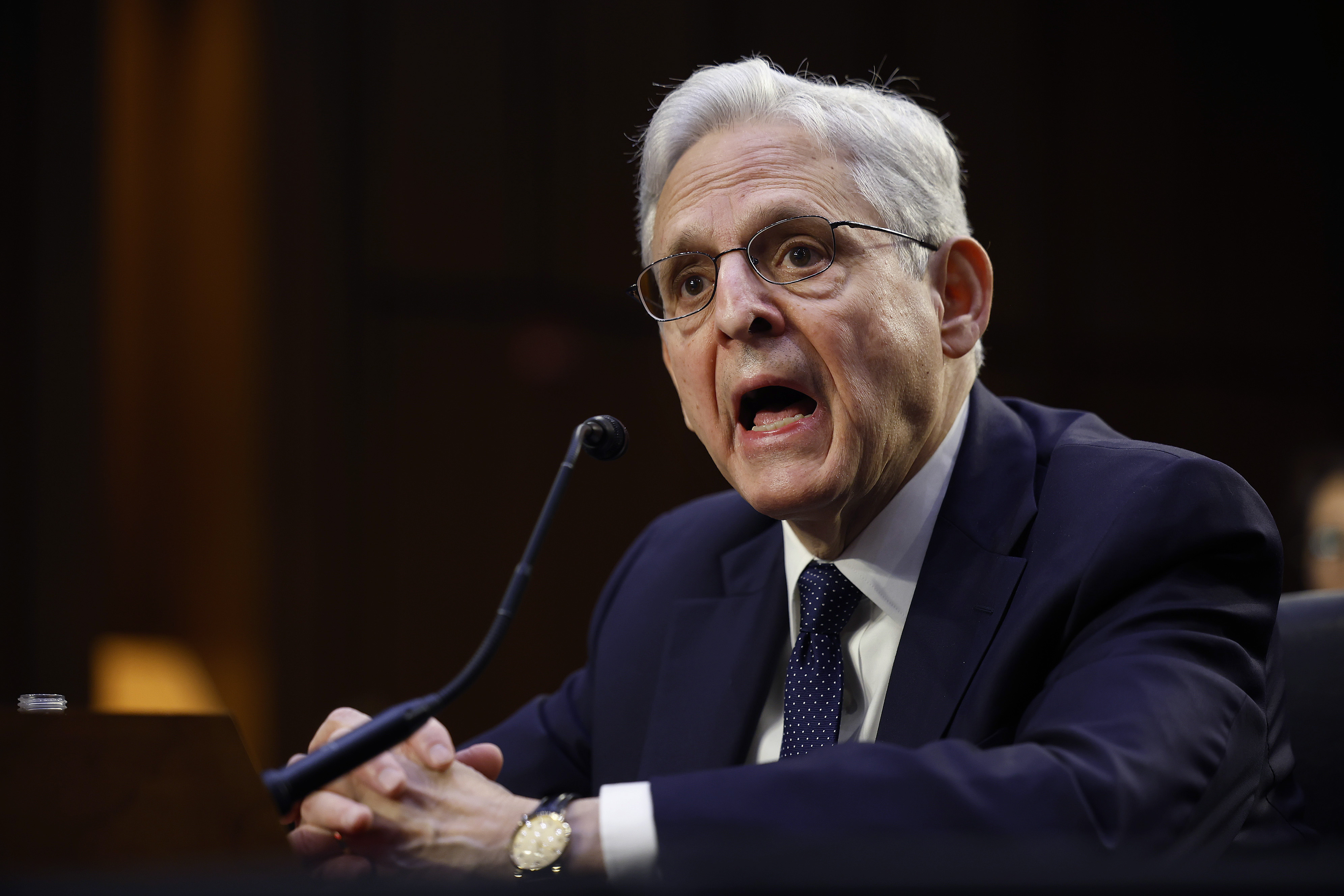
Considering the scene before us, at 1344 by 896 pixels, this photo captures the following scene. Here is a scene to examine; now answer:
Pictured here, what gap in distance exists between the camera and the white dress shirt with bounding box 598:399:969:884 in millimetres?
1307

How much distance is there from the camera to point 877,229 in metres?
1.36

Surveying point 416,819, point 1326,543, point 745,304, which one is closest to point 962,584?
point 745,304

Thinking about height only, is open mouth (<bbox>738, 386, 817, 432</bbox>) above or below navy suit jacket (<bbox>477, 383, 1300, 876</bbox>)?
above

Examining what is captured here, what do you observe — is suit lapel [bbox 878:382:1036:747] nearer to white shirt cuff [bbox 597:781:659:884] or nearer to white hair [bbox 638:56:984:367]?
white hair [bbox 638:56:984:367]

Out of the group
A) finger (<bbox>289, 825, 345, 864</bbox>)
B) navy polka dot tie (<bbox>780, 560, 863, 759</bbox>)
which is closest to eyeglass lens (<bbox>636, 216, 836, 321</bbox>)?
navy polka dot tie (<bbox>780, 560, 863, 759</bbox>)

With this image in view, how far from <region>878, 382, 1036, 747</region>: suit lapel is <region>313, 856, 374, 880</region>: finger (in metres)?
0.54

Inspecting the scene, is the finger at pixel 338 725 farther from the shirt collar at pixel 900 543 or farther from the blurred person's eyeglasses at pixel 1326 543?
the blurred person's eyeglasses at pixel 1326 543

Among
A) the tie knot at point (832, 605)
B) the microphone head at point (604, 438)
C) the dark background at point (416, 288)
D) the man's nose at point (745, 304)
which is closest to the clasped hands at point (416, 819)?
the microphone head at point (604, 438)

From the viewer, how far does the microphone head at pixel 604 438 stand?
1.19 metres

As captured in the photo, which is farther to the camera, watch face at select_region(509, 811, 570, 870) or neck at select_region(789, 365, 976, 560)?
neck at select_region(789, 365, 976, 560)

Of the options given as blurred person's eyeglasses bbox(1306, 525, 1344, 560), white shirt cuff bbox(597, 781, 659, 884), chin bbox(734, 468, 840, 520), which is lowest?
blurred person's eyeglasses bbox(1306, 525, 1344, 560)

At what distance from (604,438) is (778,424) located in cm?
26

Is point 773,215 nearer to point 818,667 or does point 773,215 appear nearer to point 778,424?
point 778,424

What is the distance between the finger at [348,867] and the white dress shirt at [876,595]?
0.47m
